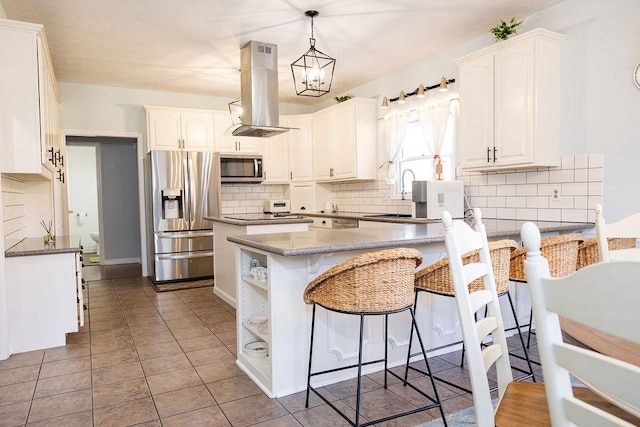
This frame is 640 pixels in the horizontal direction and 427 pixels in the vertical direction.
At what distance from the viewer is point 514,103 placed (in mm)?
3467

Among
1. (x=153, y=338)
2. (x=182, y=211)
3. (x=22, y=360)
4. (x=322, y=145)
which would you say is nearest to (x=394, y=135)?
(x=322, y=145)

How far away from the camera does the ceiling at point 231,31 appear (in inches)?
135

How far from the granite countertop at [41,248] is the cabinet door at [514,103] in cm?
344

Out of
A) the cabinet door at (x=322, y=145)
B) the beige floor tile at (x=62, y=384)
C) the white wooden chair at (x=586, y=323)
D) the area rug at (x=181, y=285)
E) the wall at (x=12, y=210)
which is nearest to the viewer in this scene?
the white wooden chair at (x=586, y=323)

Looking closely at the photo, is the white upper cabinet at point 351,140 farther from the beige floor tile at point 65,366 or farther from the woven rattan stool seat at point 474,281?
the beige floor tile at point 65,366

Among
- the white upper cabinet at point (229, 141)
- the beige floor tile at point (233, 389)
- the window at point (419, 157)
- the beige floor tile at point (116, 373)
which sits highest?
the white upper cabinet at point (229, 141)

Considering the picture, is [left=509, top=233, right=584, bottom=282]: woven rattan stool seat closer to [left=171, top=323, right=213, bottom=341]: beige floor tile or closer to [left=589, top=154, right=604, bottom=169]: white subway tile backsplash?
[left=589, top=154, right=604, bottom=169]: white subway tile backsplash

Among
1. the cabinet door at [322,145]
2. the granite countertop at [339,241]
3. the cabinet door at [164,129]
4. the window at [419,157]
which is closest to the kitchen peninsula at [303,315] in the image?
the granite countertop at [339,241]

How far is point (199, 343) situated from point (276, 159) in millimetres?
3660

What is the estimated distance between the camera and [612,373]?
0.65 metres

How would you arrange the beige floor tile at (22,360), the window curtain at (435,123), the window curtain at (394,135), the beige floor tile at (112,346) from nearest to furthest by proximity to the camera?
1. the beige floor tile at (22,360)
2. the beige floor tile at (112,346)
3. the window curtain at (435,123)
4. the window curtain at (394,135)

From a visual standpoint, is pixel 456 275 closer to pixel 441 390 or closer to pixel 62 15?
pixel 441 390

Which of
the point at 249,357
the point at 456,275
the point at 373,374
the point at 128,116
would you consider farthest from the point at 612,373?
the point at 128,116

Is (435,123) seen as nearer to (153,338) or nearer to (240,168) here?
(240,168)
